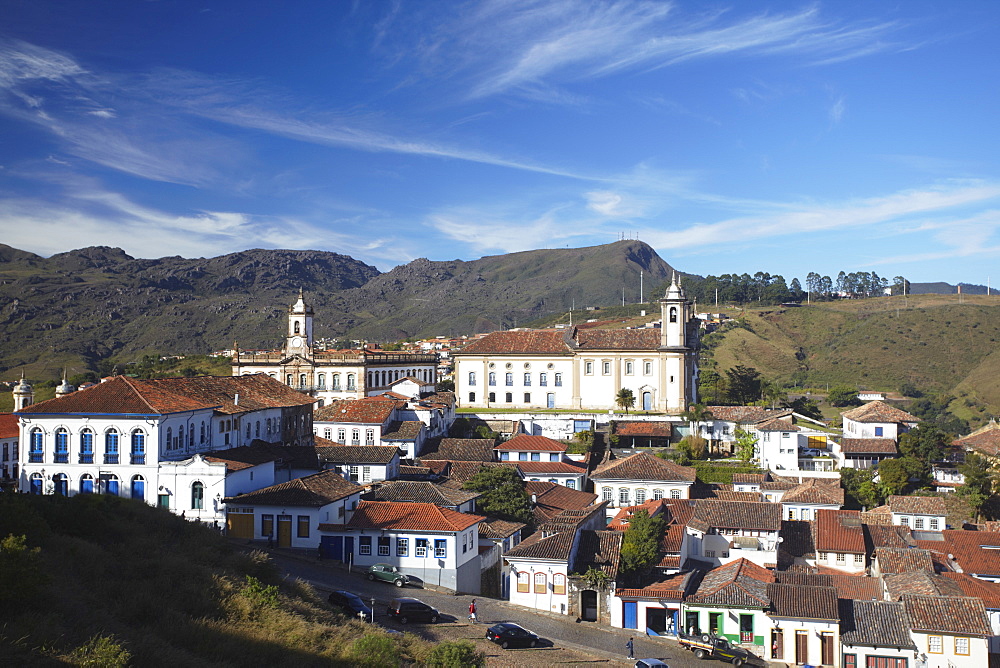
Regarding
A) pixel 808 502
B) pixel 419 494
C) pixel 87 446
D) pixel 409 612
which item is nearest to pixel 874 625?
pixel 409 612

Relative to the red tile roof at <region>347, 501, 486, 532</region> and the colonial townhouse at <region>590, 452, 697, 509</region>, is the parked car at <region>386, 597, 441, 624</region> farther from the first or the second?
the colonial townhouse at <region>590, 452, 697, 509</region>

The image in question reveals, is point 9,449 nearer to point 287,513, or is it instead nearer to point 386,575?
point 287,513

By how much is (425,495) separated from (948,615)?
59.8 ft

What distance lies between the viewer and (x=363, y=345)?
66.7 metres

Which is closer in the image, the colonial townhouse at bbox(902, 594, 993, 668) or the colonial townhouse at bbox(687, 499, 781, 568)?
the colonial townhouse at bbox(902, 594, 993, 668)

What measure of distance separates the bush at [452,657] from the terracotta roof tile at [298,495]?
1337cm

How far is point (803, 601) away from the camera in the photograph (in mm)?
27688

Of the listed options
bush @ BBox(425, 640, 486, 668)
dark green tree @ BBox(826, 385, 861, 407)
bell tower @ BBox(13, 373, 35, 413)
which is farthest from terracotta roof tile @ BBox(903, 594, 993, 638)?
dark green tree @ BBox(826, 385, 861, 407)

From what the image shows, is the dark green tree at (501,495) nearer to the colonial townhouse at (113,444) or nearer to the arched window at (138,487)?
the colonial townhouse at (113,444)

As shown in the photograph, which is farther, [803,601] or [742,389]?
[742,389]

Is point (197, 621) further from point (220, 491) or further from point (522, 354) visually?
point (522, 354)

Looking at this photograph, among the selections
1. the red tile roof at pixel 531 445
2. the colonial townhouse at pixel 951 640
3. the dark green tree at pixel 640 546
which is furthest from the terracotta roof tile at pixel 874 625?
the red tile roof at pixel 531 445

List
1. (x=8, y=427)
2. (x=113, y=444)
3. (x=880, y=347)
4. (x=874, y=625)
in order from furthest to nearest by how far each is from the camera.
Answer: (x=880, y=347) < (x=8, y=427) < (x=113, y=444) < (x=874, y=625)

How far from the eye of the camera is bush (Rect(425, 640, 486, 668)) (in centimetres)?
1686
